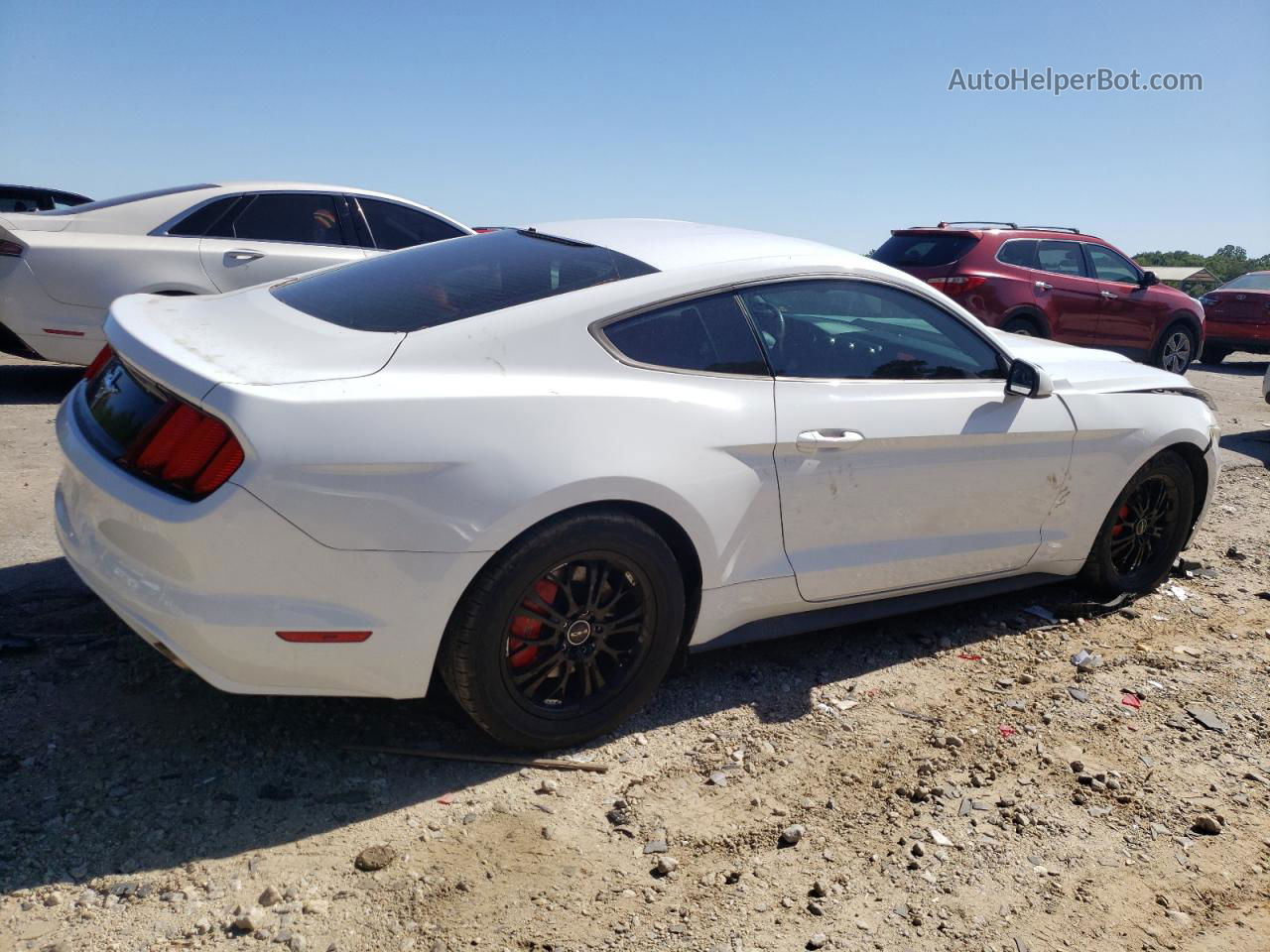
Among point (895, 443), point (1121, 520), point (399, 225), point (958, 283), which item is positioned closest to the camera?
point (895, 443)

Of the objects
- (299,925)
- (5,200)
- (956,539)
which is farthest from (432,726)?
(5,200)

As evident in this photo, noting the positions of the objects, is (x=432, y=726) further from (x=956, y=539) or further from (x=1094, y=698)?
(x=1094, y=698)

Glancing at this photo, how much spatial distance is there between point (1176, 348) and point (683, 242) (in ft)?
38.9

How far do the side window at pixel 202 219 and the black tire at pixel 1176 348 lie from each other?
10728mm

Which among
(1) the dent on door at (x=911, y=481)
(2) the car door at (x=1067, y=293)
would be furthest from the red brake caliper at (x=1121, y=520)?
(2) the car door at (x=1067, y=293)

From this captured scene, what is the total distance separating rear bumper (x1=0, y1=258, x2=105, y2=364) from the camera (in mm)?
7555

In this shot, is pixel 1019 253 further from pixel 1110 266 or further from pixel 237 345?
pixel 237 345

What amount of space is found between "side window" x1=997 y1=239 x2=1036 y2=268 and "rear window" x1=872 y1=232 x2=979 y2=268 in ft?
1.21

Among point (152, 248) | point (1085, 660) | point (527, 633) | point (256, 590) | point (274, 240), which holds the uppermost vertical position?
point (274, 240)

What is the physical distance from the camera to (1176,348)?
13695 millimetres

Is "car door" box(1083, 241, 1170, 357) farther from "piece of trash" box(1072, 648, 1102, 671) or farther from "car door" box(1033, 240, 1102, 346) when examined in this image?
"piece of trash" box(1072, 648, 1102, 671)

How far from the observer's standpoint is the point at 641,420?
128 inches

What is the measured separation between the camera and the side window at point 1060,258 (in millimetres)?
11766

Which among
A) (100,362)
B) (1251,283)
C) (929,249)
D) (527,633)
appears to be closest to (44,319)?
(100,362)
